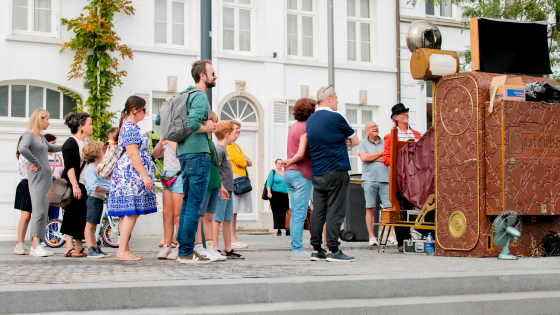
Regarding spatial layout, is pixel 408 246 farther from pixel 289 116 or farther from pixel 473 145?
pixel 289 116

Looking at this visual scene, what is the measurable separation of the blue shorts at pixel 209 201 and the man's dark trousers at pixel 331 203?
1.08 meters

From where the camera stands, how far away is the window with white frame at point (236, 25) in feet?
56.8

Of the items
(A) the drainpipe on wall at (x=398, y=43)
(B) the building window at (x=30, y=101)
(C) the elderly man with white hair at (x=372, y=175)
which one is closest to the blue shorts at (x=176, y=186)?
(C) the elderly man with white hair at (x=372, y=175)

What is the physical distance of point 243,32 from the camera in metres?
17.5

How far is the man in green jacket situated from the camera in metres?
6.49

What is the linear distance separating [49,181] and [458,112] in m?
5.19

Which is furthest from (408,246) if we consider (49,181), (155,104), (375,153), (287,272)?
(155,104)

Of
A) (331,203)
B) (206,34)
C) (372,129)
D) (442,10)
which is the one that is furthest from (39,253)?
(442,10)

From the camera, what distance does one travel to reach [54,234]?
1093 centimetres

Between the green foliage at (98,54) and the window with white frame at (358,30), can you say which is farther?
the window with white frame at (358,30)

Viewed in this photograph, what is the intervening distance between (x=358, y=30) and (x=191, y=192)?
1343cm

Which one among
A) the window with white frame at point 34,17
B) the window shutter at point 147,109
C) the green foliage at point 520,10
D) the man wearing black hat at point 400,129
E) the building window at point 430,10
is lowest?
the man wearing black hat at point 400,129

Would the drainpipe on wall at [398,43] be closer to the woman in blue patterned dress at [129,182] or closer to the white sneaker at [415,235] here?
the white sneaker at [415,235]

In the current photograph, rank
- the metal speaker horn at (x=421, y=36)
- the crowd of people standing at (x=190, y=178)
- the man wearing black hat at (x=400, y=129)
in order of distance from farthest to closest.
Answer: the man wearing black hat at (x=400, y=129) < the metal speaker horn at (x=421, y=36) < the crowd of people standing at (x=190, y=178)
